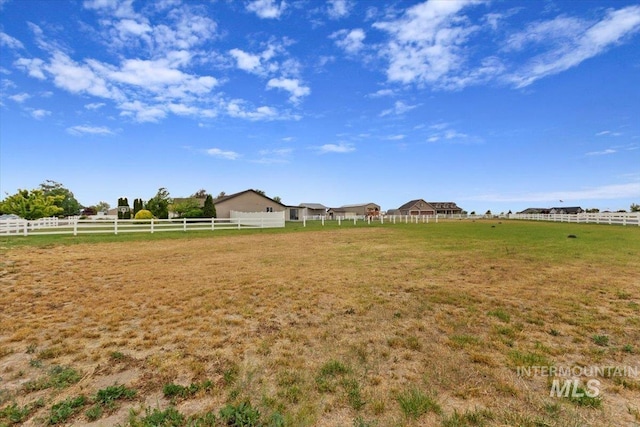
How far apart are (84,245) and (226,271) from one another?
9.69 meters

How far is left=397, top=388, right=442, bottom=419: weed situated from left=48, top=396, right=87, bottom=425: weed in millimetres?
2823

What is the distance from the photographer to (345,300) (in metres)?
5.41

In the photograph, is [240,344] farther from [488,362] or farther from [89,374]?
[488,362]

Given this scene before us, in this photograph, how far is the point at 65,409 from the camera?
242cm

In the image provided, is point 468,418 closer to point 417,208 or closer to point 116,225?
point 116,225

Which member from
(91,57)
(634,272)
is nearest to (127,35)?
(91,57)

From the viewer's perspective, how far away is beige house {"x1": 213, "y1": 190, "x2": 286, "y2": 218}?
38.8 m

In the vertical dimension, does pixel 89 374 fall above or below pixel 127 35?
below

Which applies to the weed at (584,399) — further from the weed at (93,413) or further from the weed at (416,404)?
the weed at (93,413)

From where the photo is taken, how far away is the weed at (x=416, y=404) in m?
2.34

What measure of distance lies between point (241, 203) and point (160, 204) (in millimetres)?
11867

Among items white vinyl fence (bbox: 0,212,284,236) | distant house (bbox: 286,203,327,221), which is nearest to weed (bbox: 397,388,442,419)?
white vinyl fence (bbox: 0,212,284,236)

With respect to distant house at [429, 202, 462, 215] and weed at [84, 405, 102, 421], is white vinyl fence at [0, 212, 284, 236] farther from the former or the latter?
distant house at [429, 202, 462, 215]

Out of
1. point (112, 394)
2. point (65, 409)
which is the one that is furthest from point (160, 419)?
point (65, 409)
